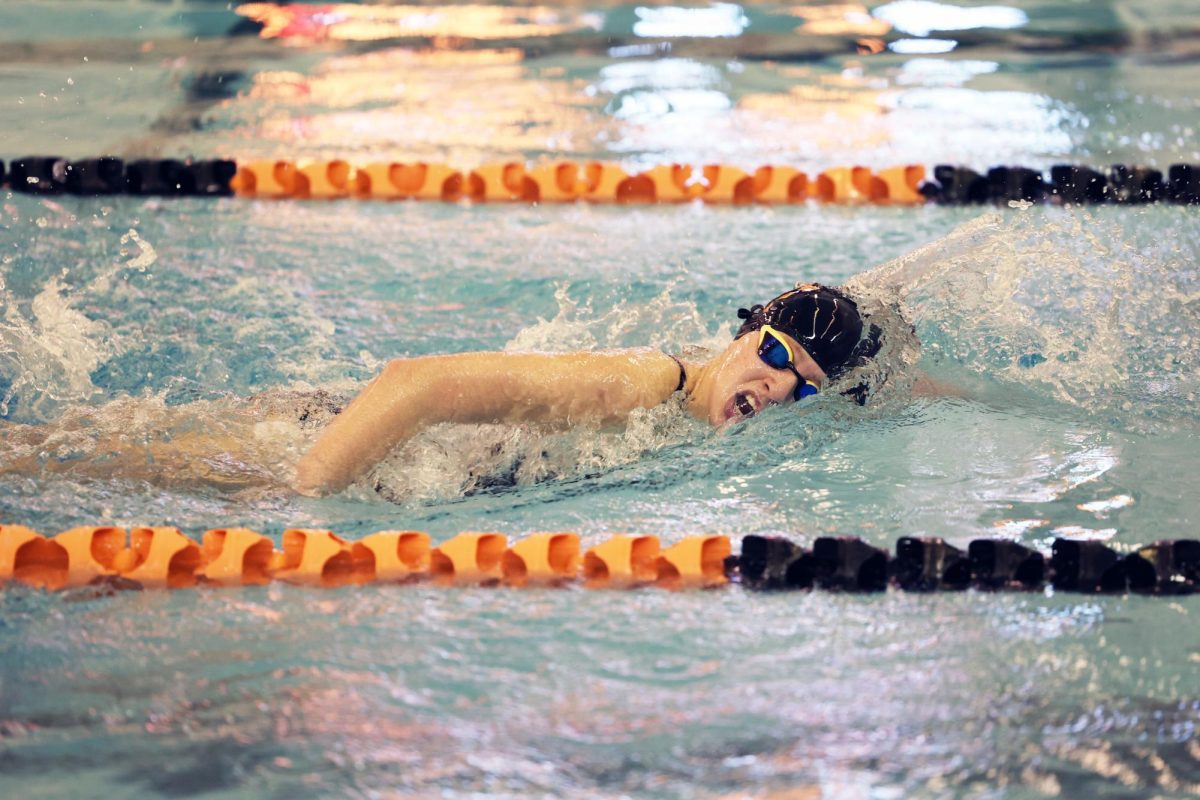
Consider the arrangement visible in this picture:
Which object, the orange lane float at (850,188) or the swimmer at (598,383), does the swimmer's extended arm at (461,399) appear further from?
the orange lane float at (850,188)

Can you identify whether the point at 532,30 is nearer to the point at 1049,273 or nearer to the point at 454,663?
the point at 1049,273

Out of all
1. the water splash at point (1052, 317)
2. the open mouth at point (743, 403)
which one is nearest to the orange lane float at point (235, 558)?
the open mouth at point (743, 403)

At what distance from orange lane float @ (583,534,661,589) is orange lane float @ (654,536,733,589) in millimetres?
23

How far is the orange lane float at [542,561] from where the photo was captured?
8.34ft

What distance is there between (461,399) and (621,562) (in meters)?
0.51

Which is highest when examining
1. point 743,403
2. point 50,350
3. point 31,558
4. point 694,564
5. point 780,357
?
point 50,350

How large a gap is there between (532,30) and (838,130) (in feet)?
7.22

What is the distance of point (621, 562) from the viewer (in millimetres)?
2553

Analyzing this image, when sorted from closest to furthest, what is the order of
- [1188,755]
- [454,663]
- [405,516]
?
[1188,755] → [454,663] → [405,516]

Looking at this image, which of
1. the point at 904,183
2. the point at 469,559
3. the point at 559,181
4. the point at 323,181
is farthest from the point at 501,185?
the point at 469,559

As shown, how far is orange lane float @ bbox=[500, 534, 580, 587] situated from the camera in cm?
254

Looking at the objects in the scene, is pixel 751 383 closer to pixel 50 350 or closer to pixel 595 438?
pixel 595 438

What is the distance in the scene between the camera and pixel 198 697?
212cm

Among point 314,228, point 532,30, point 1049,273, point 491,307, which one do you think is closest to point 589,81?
point 532,30
